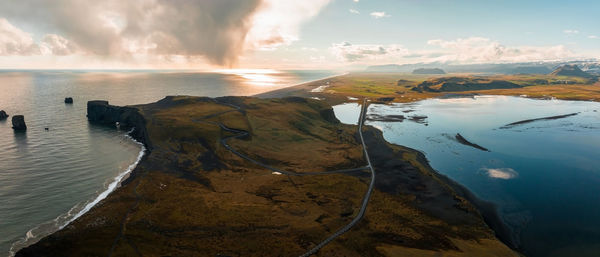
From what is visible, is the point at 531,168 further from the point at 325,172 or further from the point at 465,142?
the point at 325,172

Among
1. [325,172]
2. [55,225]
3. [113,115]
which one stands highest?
[113,115]

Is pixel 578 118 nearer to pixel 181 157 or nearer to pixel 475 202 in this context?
pixel 475 202

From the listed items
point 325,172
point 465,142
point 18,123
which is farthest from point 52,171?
point 465,142

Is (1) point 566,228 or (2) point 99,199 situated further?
(2) point 99,199

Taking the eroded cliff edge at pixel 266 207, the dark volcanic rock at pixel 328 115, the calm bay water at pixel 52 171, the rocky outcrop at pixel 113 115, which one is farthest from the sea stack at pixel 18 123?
the dark volcanic rock at pixel 328 115

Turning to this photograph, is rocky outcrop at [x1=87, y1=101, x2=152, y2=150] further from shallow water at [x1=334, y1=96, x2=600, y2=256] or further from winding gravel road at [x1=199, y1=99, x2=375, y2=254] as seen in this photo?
shallow water at [x1=334, y1=96, x2=600, y2=256]

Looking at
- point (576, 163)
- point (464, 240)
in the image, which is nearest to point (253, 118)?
point (464, 240)

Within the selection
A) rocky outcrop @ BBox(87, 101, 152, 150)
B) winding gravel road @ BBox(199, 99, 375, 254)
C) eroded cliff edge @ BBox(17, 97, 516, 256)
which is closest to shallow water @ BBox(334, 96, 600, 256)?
eroded cliff edge @ BBox(17, 97, 516, 256)
